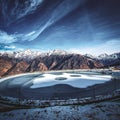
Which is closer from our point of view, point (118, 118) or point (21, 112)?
point (118, 118)

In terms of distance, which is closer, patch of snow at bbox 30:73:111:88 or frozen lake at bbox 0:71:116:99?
frozen lake at bbox 0:71:116:99

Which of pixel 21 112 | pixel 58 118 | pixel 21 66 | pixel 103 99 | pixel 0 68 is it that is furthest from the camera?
pixel 21 66

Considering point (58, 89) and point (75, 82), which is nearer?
point (58, 89)

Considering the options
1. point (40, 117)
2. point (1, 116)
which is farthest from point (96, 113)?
point (1, 116)

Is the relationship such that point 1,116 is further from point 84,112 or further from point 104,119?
point 104,119

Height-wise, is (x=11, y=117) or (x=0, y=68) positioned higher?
(x=0, y=68)

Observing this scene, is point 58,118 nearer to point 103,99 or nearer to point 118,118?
point 118,118

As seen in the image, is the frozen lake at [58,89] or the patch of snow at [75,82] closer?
the frozen lake at [58,89]

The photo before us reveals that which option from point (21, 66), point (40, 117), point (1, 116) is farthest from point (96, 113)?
point (21, 66)

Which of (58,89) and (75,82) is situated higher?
(75,82)

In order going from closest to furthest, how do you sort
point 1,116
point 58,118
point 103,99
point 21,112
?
point 58,118
point 1,116
point 21,112
point 103,99
